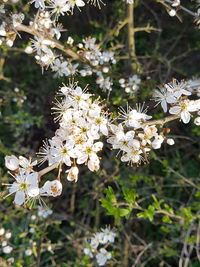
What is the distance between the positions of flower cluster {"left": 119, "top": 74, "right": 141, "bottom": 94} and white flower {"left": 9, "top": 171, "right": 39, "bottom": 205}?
1.26 metres

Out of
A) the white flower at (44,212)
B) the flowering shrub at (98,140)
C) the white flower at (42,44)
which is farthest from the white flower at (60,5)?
the white flower at (44,212)

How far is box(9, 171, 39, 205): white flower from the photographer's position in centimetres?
163

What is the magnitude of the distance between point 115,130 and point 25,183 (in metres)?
0.50

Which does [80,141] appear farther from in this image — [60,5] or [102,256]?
[102,256]

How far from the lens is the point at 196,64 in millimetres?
4203

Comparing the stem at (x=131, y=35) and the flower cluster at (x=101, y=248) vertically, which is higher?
the stem at (x=131, y=35)

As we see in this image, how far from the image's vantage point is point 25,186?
66.1 inches

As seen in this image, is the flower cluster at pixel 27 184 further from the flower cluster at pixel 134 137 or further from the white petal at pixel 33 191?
the flower cluster at pixel 134 137

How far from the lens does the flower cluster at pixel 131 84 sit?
8.93 feet

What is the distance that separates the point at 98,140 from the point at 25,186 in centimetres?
54

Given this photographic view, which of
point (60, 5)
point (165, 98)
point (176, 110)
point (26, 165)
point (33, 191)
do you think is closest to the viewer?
point (33, 191)

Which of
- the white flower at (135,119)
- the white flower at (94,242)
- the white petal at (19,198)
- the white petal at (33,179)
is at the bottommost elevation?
the white flower at (94,242)

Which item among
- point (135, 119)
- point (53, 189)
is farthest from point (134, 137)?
point (53, 189)

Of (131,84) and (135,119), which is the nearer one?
(135,119)
